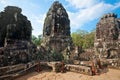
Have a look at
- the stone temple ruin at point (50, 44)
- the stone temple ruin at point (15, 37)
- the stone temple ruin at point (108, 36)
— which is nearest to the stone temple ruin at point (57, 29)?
the stone temple ruin at point (50, 44)

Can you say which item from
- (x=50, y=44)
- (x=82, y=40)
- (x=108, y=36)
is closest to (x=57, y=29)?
(x=50, y=44)

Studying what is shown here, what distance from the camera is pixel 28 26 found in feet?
66.6

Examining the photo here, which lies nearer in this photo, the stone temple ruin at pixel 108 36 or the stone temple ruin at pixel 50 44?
the stone temple ruin at pixel 50 44

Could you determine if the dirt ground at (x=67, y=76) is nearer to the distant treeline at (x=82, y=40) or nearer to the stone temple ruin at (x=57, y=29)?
the stone temple ruin at (x=57, y=29)

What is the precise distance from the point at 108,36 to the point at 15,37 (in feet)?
45.9

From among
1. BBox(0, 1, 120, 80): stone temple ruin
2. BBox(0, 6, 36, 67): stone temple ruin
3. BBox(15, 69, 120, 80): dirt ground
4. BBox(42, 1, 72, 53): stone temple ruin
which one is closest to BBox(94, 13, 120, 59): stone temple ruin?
BBox(0, 1, 120, 80): stone temple ruin

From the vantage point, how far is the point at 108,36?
2389cm

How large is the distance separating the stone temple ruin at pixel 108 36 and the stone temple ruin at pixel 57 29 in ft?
25.3

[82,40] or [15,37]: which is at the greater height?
[82,40]

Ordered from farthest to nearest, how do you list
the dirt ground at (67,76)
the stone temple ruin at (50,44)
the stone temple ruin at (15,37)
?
the stone temple ruin at (15,37) → the stone temple ruin at (50,44) → the dirt ground at (67,76)

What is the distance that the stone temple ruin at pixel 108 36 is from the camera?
71.9 feet

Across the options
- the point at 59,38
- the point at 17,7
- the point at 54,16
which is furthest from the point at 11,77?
the point at 54,16

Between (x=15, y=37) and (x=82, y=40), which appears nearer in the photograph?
(x=15, y=37)

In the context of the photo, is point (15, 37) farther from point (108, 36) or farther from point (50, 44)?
point (108, 36)
